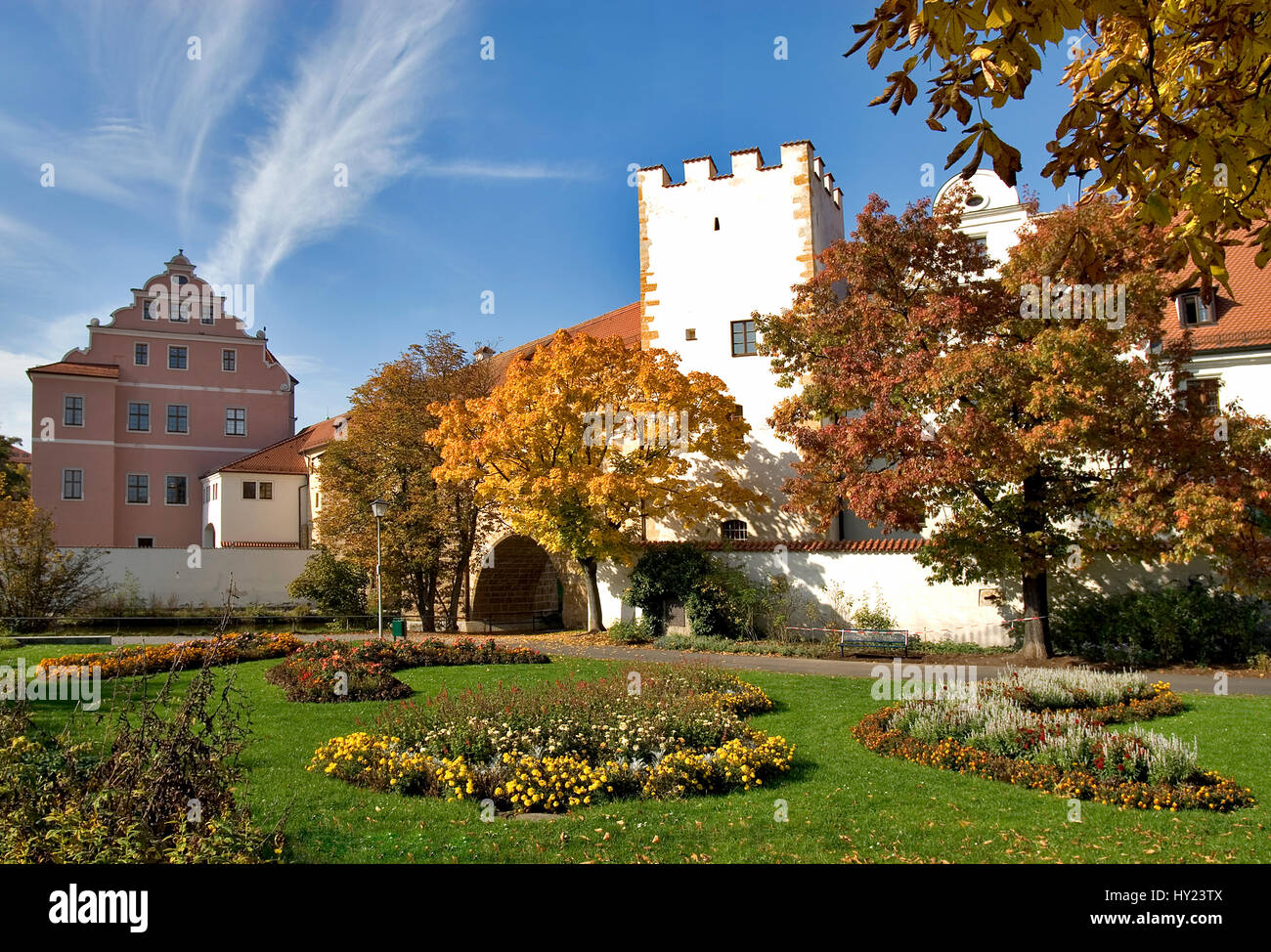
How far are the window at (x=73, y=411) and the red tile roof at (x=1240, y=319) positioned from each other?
41114 mm

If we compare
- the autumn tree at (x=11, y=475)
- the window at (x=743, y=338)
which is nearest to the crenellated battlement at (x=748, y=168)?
the window at (x=743, y=338)

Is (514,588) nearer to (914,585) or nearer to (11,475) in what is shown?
(914,585)

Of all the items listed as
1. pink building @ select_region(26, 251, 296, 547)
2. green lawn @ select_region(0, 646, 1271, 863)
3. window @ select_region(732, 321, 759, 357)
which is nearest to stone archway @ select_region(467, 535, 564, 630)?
window @ select_region(732, 321, 759, 357)

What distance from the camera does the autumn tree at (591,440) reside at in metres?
21.7

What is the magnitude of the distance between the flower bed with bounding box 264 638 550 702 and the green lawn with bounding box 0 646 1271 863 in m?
3.51

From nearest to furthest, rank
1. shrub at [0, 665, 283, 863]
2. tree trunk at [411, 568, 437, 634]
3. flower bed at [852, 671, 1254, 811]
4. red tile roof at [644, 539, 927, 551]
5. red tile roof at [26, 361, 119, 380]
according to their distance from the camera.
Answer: shrub at [0, 665, 283, 863] < flower bed at [852, 671, 1254, 811] < red tile roof at [644, 539, 927, 551] < tree trunk at [411, 568, 437, 634] < red tile roof at [26, 361, 119, 380]

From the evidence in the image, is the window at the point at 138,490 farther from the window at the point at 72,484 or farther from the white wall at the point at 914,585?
the white wall at the point at 914,585

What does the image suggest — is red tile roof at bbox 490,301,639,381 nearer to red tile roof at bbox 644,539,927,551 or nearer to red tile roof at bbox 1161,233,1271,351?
red tile roof at bbox 644,539,927,551

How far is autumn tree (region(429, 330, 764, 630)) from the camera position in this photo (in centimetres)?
2166

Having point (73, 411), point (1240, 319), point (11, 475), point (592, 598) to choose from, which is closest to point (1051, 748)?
point (592, 598)
